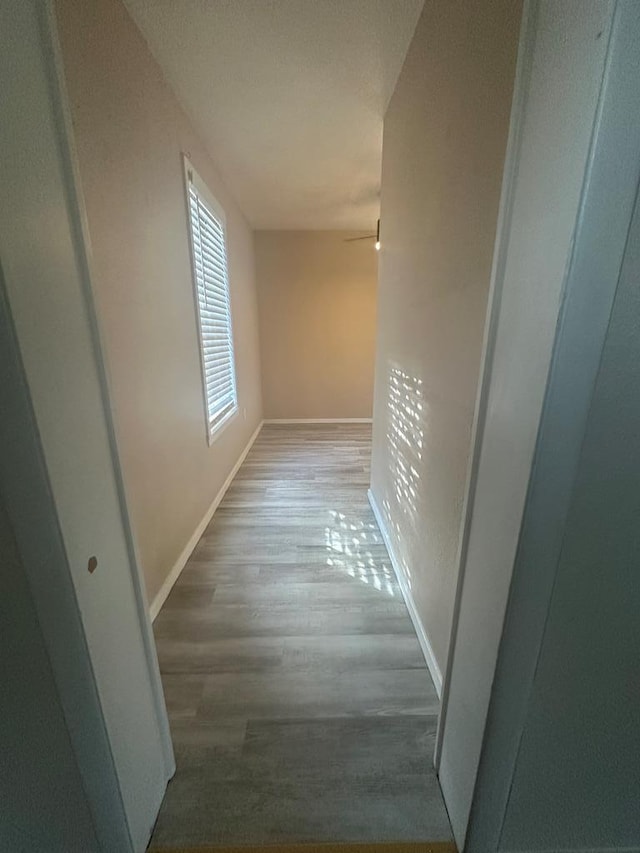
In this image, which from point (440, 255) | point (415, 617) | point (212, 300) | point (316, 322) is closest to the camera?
point (440, 255)

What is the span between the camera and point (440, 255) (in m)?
1.15

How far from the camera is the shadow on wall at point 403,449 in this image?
1437 millimetres

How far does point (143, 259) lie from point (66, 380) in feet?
3.95

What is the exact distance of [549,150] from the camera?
0.49 meters

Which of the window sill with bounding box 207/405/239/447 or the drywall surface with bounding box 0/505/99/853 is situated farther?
the window sill with bounding box 207/405/239/447

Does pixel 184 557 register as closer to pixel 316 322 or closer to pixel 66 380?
pixel 66 380

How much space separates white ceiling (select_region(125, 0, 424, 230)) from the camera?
4.27 ft

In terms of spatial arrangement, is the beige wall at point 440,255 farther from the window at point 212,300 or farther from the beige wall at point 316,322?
the beige wall at point 316,322

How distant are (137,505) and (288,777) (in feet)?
3.49

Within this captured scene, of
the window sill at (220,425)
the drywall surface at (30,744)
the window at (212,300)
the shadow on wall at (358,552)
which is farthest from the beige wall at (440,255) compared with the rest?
the window sill at (220,425)

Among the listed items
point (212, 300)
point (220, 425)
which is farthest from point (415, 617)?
point (212, 300)

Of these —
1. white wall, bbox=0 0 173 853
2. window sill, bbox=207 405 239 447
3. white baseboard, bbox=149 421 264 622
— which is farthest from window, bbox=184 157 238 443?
white wall, bbox=0 0 173 853

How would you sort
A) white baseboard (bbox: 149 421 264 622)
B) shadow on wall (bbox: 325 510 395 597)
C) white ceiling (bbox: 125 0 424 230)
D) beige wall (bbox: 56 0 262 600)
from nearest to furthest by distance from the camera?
1. beige wall (bbox: 56 0 262 600)
2. white ceiling (bbox: 125 0 424 230)
3. white baseboard (bbox: 149 421 264 622)
4. shadow on wall (bbox: 325 510 395 597)

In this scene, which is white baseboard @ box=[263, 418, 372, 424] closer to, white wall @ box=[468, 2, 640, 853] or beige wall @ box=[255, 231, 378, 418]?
beige wall @ box=[255, 231, 378, 418]
